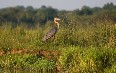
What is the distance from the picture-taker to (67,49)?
458 inches

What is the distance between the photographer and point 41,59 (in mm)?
12398

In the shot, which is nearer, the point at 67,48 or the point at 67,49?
the point at 67,49

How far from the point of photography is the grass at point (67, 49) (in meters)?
10.2

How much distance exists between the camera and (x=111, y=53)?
405 inches

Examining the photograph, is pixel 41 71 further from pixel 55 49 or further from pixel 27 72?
pixel 55 49

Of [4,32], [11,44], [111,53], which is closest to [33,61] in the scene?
[11,44]

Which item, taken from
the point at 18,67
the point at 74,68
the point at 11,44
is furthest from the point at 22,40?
the point at 74,68

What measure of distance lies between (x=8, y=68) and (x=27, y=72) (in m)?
0.82

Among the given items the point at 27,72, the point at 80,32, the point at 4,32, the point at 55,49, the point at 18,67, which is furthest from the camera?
the point at 4,32

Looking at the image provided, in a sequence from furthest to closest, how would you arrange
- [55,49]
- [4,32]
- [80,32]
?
1. [4,32]
2. [80,32]
3. [55,49]

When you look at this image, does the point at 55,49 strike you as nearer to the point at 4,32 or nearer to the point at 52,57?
the point at 52,57

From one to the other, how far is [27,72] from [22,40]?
162 inches

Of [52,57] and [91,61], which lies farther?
[52,57]

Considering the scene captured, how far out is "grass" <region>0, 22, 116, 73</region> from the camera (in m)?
10.2
